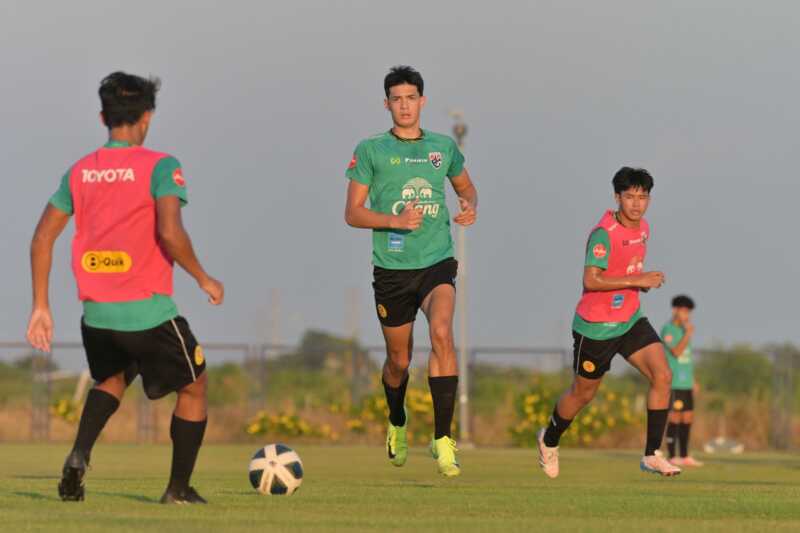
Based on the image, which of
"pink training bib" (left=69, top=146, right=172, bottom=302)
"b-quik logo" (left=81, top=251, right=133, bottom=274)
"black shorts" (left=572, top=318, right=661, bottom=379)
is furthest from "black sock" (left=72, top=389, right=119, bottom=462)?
"black shorts" (left=572, top=318, right=661, bottom=379)

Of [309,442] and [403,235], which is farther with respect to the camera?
[309,442]

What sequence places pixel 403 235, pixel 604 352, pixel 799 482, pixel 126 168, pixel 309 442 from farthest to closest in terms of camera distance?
pixel 309 442
pixel 799 482
pixel 604 352
pixel 403 235
pixel 126 168

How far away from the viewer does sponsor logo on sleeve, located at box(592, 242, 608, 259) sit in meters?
13.3

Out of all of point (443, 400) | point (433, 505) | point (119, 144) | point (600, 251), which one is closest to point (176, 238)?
point (119, 144)

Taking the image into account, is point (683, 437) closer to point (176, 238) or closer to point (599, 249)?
point (599, 249)

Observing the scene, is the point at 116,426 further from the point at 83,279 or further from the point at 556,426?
the point at 83,279

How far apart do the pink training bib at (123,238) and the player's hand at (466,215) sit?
3852mm

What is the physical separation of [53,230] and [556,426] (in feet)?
21.3

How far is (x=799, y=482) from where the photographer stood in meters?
15.7

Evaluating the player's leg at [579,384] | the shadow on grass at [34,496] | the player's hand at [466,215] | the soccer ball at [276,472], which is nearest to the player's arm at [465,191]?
the player's hand at [466,215]

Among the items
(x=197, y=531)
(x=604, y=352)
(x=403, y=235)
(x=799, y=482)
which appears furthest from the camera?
(x=799, y=482)

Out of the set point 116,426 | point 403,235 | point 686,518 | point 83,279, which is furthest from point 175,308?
point 116,426

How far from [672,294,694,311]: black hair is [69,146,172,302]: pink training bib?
14.7 meters

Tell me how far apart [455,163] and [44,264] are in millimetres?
4581
